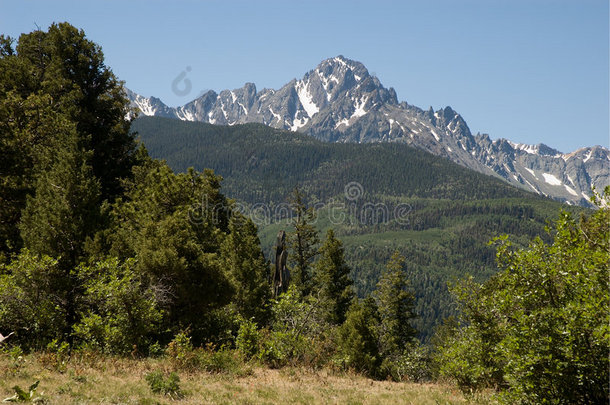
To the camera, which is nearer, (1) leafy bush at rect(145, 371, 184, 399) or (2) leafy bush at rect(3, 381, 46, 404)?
(2) leafy bush at rect(3, 381, 46, 404)

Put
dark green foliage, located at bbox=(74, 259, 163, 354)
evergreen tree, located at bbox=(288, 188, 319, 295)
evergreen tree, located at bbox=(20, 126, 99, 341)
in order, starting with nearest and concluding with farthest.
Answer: dark green foliage, located at bbox=(74, 259, 163, 354), evergreen tree, located at bbox=(20, 126, 99, 341), evergreen tree, located at bbox=(288, 188, 319, 295)

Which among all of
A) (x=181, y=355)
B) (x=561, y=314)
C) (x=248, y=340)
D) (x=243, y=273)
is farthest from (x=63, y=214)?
(x=561, y=314)

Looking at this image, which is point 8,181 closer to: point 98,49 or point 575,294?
point 98,49

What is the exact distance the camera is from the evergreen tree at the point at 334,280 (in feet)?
141

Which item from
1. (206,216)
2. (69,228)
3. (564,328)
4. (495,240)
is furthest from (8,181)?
(564,328)

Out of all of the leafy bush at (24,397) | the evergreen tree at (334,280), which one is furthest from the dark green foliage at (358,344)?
the leafy bush at (24,397)

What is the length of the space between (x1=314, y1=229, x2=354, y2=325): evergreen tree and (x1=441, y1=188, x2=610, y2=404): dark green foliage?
3134cm

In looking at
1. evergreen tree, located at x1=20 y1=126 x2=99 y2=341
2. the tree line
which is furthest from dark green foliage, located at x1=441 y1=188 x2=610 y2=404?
evergreen tree, located at x1=20 y1=126 x2=99 y2=341

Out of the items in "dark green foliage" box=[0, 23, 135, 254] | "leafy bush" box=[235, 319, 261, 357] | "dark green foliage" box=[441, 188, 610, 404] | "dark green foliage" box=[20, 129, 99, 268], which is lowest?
"leafy bush" box=[235, 319, 261, 357]

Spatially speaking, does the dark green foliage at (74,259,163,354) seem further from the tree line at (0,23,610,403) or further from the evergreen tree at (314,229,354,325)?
the evergreen tree at (314,229,354,325)

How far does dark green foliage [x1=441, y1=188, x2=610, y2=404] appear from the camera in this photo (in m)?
9.59

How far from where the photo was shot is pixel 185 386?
14453mm

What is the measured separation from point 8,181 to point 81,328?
12.7m

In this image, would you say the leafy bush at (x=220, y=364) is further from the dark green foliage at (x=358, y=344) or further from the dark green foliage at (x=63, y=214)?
the dark green foliage at (x=358, y=344)
